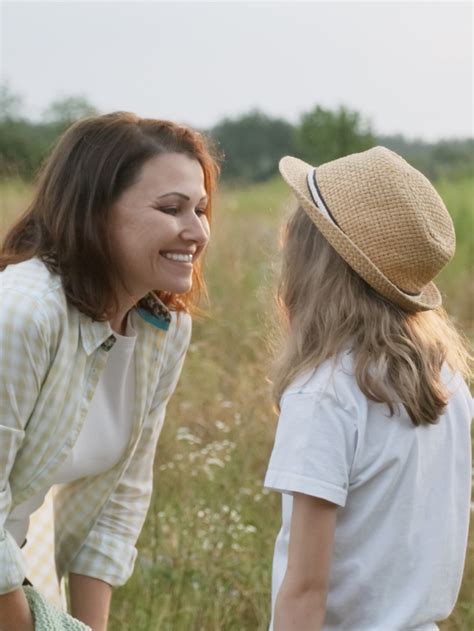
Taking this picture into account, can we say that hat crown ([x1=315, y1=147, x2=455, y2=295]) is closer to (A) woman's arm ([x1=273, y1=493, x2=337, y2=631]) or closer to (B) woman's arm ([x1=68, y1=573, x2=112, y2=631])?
(A) woman's arm ([x1=273, y1=493, x2=337, y2=631])

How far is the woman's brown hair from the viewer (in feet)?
7.29

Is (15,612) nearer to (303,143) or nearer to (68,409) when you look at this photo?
(68,409)

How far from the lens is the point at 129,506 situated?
266cm

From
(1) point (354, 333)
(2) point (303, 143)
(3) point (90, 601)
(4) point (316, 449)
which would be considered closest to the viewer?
(4) point (316, 449)

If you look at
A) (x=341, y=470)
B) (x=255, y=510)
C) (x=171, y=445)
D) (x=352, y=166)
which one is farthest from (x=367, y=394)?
(x=171, y=445)

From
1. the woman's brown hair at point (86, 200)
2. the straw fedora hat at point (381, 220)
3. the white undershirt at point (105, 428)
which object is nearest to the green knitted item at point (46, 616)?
the white undershirt at point (105, 428)

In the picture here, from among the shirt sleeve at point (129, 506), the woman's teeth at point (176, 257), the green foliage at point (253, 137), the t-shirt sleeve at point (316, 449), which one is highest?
the woman's teeth at point (176, 257)

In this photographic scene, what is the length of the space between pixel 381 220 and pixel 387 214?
0.06 ft

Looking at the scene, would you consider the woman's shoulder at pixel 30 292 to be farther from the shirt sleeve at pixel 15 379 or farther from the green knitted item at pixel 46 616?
the green knitted item at pixel 46 616

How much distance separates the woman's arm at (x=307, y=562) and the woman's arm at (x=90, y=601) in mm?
810

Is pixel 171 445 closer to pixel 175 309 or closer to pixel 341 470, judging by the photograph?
pixel 175 309

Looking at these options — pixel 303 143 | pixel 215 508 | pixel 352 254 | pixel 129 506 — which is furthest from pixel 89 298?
pixel 303 143

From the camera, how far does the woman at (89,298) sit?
2.14 meters

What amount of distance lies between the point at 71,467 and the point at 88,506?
250 millimetres
